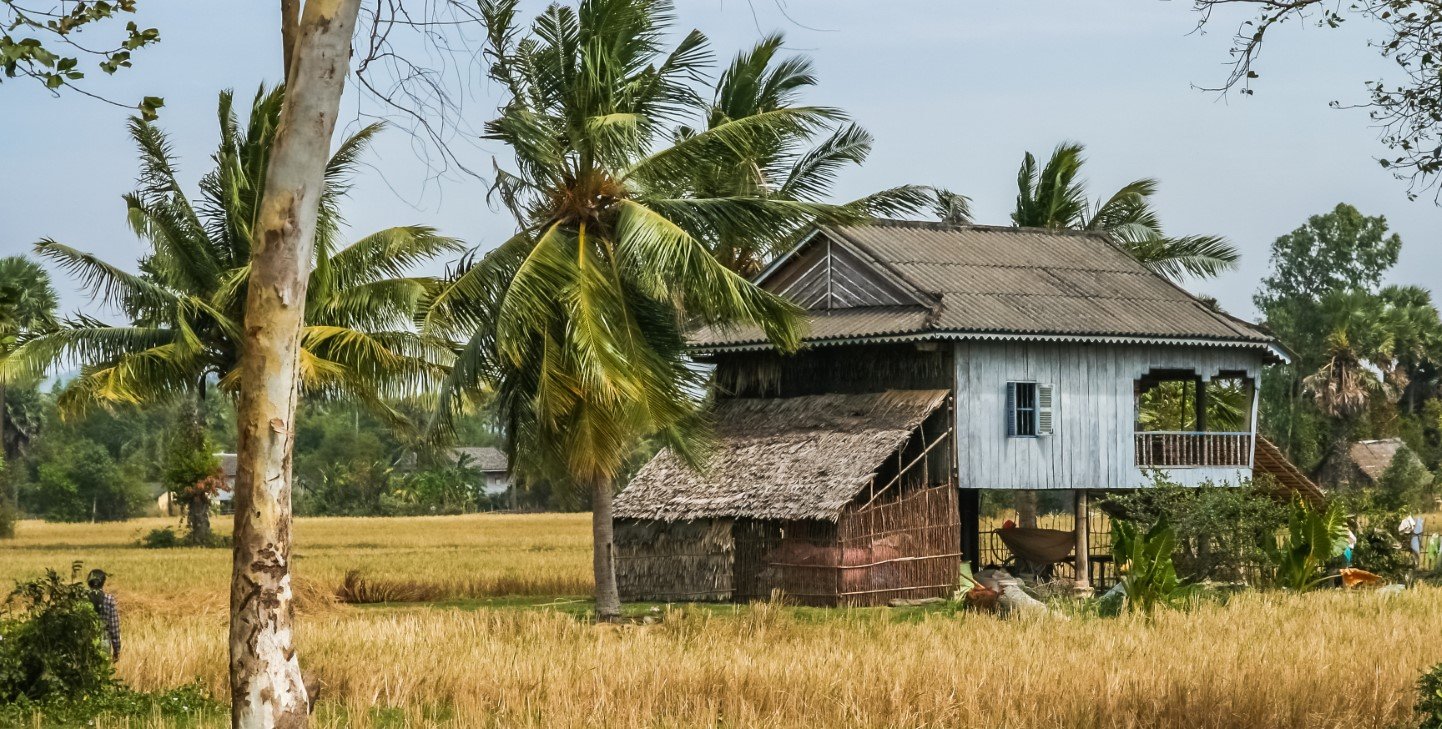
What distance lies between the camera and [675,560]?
24094 mm

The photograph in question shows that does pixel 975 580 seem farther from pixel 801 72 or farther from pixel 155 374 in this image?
pixel 155 374

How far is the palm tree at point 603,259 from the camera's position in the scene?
19.8 meters

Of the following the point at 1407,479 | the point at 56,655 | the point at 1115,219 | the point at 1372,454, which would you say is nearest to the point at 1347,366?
the point at 1372,454

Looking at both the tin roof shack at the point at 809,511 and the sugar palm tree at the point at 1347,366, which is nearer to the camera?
the tin roof shack at the point at 809,511

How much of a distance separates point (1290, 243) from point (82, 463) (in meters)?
47.3

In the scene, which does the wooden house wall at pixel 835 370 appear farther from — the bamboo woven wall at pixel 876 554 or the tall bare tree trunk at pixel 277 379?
the tall bare tree trunk at pixel 277 379

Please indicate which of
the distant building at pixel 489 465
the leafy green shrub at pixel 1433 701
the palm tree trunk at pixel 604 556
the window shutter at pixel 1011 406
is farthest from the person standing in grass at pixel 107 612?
the distant building at pixel 489 465

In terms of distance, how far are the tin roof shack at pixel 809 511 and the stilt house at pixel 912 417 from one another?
31 mm

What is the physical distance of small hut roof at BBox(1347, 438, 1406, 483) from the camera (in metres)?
55.5

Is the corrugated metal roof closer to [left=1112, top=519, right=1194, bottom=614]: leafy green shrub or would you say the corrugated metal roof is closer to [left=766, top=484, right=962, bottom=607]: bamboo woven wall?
[left=766, top=484, right=962, bottom=607]: bamboo woven wall

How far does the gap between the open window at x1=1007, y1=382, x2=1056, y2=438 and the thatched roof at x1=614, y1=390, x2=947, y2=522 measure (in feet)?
4.48

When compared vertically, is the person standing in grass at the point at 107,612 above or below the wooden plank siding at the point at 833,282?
below

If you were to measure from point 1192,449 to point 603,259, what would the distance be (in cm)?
1016

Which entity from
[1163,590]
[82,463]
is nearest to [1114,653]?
[1163,590]
